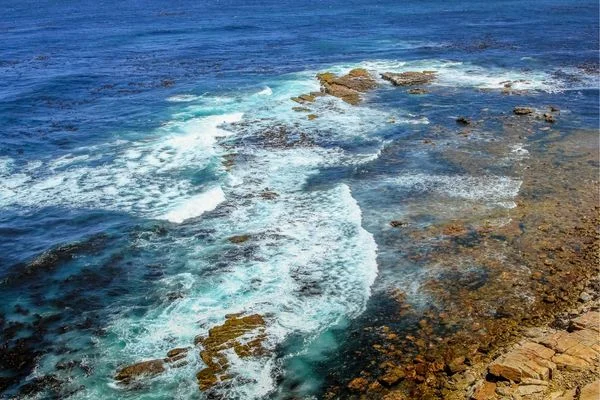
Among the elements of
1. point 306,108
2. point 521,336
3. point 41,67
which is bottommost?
point 521,336

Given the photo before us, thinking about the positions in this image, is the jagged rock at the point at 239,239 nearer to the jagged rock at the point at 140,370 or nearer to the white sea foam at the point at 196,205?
the white sea foam at the point at 196,205

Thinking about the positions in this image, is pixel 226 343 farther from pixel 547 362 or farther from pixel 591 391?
pixel 591 391

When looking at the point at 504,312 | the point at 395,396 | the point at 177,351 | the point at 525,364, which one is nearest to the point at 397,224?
the point at 504,312

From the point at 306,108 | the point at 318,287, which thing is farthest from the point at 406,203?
the point at 306,108

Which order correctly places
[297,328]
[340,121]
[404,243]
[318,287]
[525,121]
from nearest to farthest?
[297,328], [318,287], [404,243], [525,121], [340,121]

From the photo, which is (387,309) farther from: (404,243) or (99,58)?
(99,58)

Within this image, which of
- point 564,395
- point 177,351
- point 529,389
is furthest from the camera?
point 177,351
